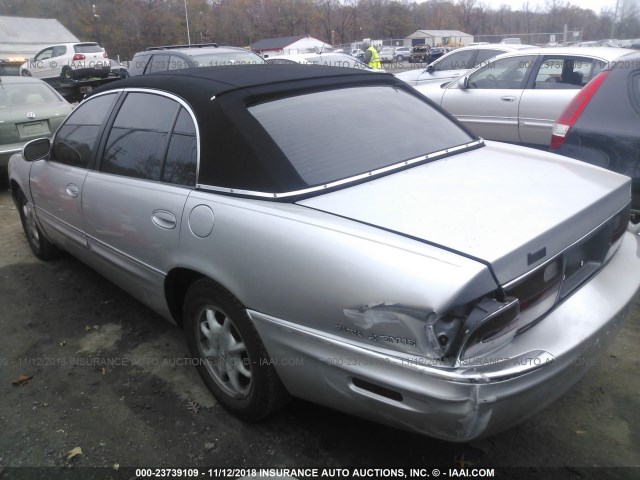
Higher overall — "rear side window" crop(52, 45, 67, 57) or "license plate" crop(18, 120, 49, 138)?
"rear side window" crop(52, 45, 67, 57)

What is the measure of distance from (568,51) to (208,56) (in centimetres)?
647

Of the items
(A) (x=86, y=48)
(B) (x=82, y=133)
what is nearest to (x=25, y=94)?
(B) (x=82, y=133)

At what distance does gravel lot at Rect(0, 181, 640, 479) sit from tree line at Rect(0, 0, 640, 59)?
168 feet

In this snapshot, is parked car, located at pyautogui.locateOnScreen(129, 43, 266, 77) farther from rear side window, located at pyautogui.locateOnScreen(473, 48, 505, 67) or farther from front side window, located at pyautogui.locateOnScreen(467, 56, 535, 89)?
rear side window, located at pyautogui.locateOnScreen(473, 48, 505, 67)

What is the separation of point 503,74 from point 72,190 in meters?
5.85

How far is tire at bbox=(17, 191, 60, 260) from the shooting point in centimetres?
457

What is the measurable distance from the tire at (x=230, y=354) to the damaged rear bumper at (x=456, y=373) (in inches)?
4.3

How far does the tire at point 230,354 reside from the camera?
7.54 ft

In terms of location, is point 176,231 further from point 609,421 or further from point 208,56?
point 208,56

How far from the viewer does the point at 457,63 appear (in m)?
11.1

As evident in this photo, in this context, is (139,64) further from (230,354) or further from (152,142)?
(230,354)

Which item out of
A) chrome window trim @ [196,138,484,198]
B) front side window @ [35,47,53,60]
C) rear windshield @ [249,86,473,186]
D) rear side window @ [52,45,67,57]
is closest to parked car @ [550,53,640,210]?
rear windshield @ [249,86,473,186]

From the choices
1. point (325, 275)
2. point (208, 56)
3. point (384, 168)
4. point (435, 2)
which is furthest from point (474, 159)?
point (435, 2)

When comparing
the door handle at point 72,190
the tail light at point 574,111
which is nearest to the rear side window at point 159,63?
the door handle at point 72,190
